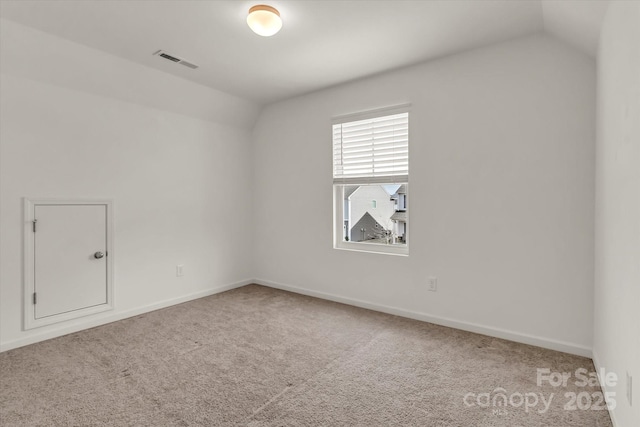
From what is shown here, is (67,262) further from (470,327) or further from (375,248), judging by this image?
(470,327)

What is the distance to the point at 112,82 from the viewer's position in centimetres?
313

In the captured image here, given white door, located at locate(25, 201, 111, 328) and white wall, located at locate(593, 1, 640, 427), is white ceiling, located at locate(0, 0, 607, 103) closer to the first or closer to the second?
white wall, located at locate(593, 1, 640, 427)

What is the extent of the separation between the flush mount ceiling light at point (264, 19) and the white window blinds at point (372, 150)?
5.19 ft

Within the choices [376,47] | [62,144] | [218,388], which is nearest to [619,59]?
[376,47]

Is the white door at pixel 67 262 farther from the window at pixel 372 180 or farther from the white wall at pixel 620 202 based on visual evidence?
the white wall at pixel 620 202

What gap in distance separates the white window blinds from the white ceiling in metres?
0.58

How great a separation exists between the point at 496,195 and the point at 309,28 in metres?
2.08

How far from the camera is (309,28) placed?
255 centimetres

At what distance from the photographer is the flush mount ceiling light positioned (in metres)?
2.24

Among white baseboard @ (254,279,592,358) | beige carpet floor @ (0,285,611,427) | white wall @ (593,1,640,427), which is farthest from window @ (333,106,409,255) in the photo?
white wall @ (593,1,640,427)

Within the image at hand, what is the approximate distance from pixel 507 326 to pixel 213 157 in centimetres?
375

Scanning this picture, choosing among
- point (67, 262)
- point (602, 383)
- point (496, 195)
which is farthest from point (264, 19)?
point (602, 383)

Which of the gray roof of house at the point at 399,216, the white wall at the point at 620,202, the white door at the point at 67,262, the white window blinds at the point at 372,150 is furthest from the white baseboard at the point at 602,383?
the white door at the point at 67,262

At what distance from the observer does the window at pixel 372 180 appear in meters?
3.44
